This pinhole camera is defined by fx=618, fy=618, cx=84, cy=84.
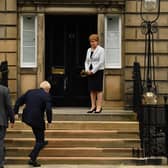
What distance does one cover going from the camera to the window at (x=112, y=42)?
17.4 m

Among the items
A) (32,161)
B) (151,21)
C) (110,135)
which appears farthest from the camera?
(151,21)

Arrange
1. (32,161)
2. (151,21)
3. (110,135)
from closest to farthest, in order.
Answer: (32,161) → (110,135) → (151,21)

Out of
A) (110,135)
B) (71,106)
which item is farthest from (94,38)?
(71,106)

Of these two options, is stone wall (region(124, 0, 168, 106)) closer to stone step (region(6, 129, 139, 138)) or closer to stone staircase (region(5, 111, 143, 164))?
stone staircase (region(5, 111, 143, 164))

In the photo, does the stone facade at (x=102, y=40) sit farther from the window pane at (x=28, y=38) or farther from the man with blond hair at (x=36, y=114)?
the man with blond hair at (x=36, y=114)

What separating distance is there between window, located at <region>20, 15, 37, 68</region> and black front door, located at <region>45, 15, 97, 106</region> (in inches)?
22.6

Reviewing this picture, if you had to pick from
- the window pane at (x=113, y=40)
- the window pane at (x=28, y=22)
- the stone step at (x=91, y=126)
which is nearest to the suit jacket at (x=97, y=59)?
the stone step at (x=91, y=126)

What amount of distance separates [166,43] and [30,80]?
12.9 feet

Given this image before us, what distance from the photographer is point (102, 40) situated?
17.3 m

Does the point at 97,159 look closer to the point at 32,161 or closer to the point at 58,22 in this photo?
the point at 32,161

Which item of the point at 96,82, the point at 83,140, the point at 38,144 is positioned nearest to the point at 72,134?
the point at 83,140

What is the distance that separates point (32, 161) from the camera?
12453mm

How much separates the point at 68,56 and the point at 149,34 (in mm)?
2687

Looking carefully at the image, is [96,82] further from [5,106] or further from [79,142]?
[5,106]
